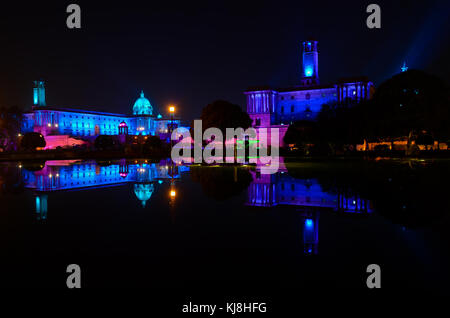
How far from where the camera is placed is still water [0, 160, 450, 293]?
215 inches

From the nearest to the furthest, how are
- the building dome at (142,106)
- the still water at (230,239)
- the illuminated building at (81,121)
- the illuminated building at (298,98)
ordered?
the still water at (230,239) → the illuminated building at (298,98) → the illuminated building at (81,121) → the building dome at (142,106)

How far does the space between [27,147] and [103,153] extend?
68.2 feet

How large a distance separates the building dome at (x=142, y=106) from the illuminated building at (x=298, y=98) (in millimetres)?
61631

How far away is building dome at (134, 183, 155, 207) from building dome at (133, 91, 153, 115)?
12824 cm

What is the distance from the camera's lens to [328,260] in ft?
20.1

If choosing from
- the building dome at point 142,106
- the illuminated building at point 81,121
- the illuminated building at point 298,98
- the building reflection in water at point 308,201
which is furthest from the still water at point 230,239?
the building dome at point 142,106

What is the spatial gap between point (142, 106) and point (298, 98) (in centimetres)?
7431

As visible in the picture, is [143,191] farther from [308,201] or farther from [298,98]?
[298,98]

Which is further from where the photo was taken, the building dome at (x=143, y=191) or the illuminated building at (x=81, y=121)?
the illuminated building at (x=81, y=121)

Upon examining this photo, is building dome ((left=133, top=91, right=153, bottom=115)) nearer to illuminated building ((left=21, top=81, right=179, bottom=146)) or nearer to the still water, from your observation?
illuminated building ((left=21, top=81, right=179, bottom=146))

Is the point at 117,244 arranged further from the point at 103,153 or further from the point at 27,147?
the point at 27,147

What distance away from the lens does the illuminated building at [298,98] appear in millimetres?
86625

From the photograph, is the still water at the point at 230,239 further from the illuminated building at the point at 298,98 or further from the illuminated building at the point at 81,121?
the illuminated building at the point at 81,121
